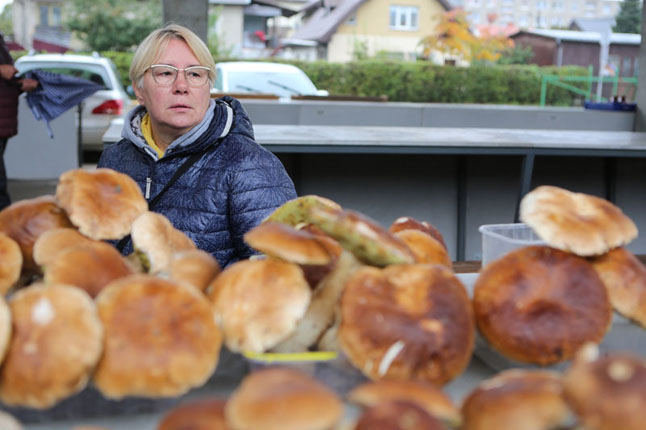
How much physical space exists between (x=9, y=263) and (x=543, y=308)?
3.00 feet

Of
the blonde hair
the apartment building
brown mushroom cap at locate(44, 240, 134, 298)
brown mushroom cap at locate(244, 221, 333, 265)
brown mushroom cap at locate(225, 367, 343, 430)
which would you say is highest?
the apartment building

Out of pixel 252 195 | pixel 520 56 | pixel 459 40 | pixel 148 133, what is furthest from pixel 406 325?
Answer: pixel 520 56

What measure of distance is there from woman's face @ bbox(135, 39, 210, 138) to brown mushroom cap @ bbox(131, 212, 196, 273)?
1.27 metres

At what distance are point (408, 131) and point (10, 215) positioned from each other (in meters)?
4.61

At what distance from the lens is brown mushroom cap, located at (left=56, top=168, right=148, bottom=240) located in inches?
53.7

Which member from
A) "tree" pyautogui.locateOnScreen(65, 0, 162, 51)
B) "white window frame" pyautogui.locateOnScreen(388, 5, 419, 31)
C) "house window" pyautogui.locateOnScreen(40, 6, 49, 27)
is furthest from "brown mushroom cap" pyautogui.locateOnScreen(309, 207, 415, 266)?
"house window" pyautogui.locateOnScreen(40, 6, 49, 27)

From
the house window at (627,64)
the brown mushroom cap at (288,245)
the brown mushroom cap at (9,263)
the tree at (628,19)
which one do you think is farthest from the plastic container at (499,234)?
the tree at (628,19)

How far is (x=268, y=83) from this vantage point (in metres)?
9.96

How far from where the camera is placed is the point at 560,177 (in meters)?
6.25

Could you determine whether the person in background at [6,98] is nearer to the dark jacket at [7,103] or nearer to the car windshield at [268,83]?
the dark jacket at [7,103]

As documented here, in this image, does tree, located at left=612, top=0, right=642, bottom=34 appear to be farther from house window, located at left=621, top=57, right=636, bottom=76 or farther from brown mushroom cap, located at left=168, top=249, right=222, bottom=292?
brown mushroom cap, located at left=168, top=249, right=222, bottom=292

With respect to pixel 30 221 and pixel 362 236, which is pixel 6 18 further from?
pixel 362 236

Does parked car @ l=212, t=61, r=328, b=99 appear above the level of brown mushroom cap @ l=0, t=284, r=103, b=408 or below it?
above

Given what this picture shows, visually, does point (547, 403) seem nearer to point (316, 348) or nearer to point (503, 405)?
point (503, 405)
